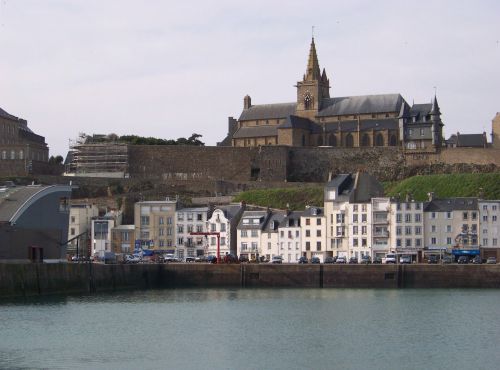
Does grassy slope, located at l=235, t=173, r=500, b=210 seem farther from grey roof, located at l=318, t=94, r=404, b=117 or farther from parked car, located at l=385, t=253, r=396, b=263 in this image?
grey roof, located at l=318, t=94, r=404, b=117

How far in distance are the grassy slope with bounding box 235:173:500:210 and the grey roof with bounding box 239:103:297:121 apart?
23.2m

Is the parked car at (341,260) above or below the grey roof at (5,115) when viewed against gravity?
below

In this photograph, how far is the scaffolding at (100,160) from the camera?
4134 inches

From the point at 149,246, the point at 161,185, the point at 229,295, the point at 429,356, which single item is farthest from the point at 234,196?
the point at 429,356

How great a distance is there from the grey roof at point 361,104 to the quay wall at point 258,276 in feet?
150

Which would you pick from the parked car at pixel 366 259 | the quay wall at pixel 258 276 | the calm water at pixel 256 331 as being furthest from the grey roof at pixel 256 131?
the calm water at pixel 256 331

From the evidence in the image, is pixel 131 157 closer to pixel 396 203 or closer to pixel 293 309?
pixel 396 203

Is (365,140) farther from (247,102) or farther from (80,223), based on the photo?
(80,223)

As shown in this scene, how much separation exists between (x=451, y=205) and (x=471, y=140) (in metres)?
38.0

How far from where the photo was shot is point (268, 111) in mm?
119250

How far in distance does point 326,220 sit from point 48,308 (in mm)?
28304

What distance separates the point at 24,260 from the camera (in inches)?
2371

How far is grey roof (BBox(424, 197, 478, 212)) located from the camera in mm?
74438

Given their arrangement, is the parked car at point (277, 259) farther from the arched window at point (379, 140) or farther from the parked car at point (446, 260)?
the arched window at point (379, 140)
